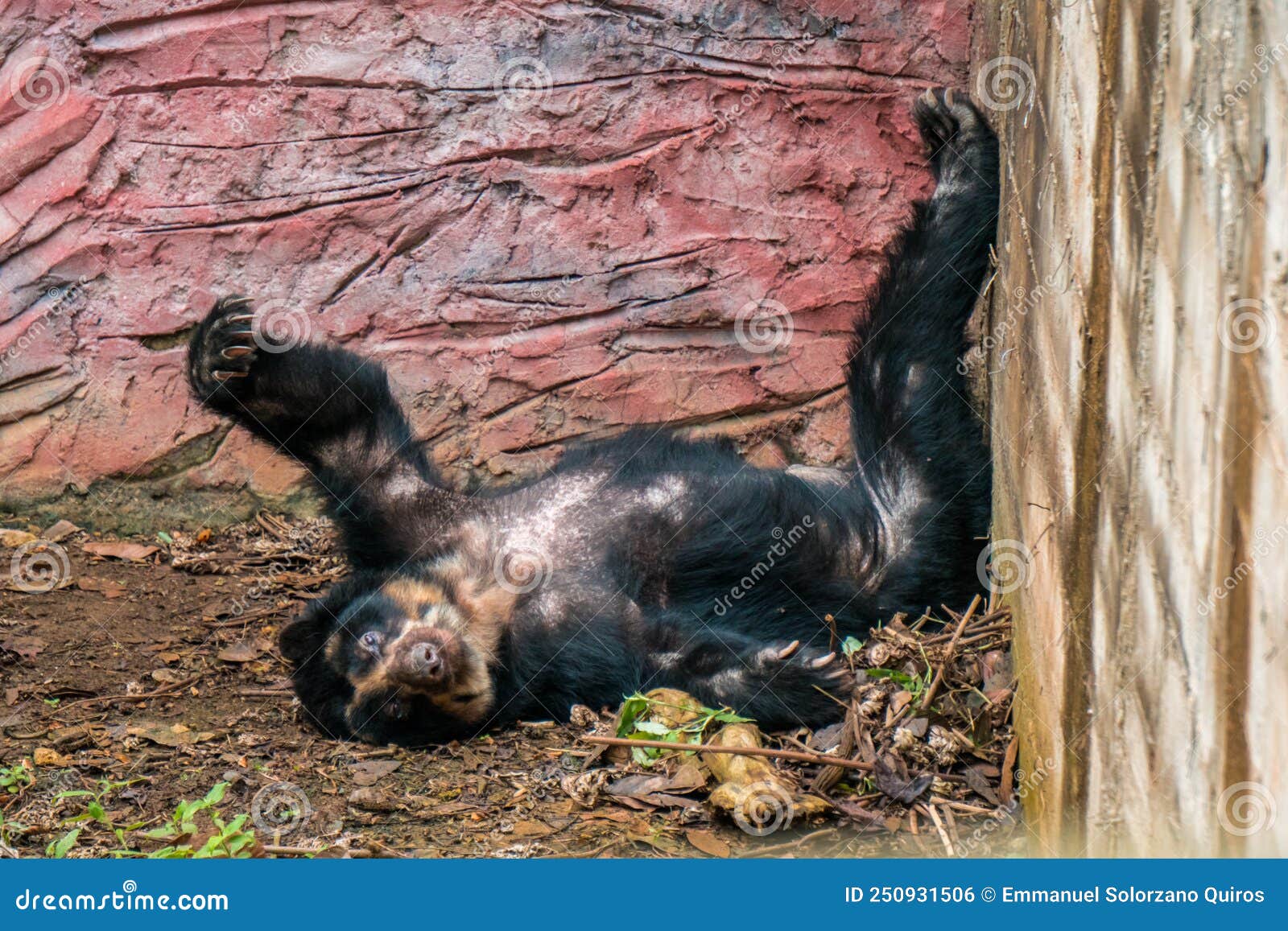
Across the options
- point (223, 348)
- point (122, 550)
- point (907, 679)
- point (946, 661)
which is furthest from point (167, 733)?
point (946, 661)

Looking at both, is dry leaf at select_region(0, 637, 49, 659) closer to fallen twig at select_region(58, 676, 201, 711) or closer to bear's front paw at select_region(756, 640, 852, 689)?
fallen twig at select_region(58, 676, 201, 711)

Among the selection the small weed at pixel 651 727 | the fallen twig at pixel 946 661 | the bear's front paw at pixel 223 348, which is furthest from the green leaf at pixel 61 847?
the fallen twig at pixel 946 661

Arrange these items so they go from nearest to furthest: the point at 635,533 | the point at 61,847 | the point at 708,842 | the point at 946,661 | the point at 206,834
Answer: the point at 61,847
the point at 708,842
the point at 206,834
the point at 946,661
the point at 635,533

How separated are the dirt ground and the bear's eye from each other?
1.21ft

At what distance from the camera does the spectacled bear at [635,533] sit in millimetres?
5125

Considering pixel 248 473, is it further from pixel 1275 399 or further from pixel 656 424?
pixel 1275 399

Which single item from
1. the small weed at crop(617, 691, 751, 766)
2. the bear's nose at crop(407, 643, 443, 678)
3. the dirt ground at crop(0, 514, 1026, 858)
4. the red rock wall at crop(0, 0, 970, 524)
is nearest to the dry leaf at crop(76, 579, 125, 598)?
the dirt ground at crop(0, 514, 1026, 858)

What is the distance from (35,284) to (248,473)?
132 cm

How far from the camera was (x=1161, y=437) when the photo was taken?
238cm

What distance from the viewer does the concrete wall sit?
1.94 metres

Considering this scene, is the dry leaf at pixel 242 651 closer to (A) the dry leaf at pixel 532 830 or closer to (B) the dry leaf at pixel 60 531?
(B) the dry leaf at pixel 60 531

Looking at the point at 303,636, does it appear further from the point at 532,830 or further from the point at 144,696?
the point at 532,830

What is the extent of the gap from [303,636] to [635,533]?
1.39 metres

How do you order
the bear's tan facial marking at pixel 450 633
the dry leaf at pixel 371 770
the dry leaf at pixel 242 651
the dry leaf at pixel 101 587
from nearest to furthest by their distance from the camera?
the dry leaf at pixel 371 770 < the bear's tan facial marking at pixel 450 633 < the dry leaf at pixel 242 651 < the dry leaf at pixel 101 587
